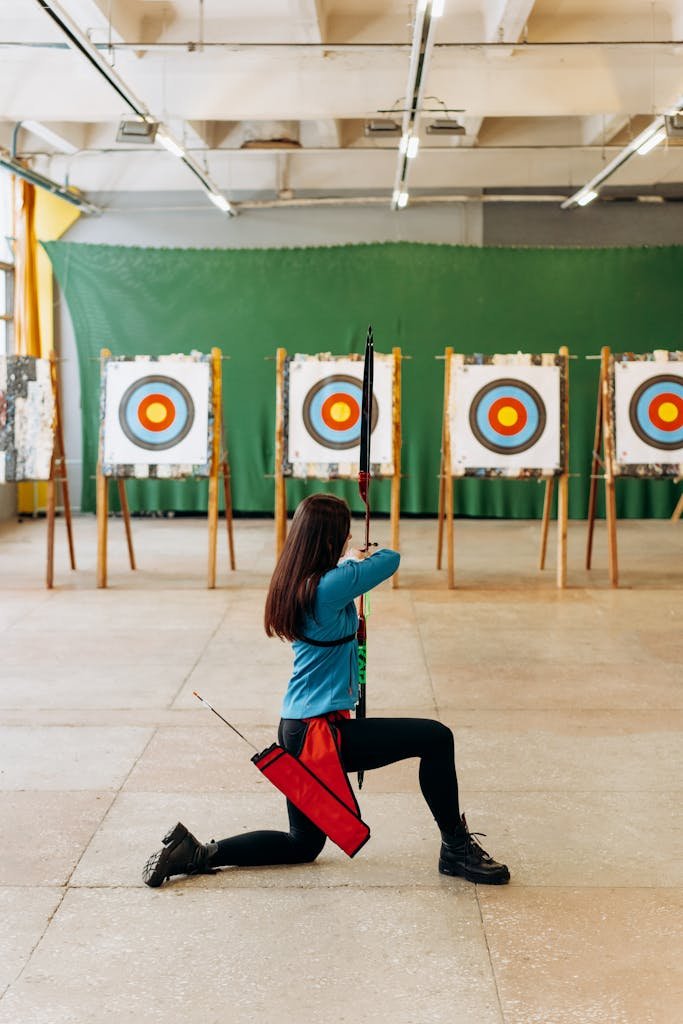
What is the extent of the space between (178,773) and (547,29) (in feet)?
17.6

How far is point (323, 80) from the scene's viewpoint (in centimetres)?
713

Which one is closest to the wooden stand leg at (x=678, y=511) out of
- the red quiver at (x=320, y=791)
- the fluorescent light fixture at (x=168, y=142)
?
the fluorescent light fixture at (x=168, y=142)

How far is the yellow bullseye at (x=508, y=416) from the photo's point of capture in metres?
6.06

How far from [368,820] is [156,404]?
3.82 metres

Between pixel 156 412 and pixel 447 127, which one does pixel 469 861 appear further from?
pixel 447 127

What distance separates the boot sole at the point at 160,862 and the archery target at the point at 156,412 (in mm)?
3842

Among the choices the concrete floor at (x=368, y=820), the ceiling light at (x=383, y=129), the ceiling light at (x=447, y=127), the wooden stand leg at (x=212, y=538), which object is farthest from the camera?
the ceiling light at (x=383, y=129)

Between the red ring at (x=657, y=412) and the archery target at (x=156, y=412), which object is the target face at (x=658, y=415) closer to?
the red ring at (x=657, y=412)

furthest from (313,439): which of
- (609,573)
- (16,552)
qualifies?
(16,552)

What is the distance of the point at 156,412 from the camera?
6.09 metres

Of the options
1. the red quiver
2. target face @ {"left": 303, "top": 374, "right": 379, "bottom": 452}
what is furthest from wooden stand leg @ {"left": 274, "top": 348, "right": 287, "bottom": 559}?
the red quiver

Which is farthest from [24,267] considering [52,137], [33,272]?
[52,137]

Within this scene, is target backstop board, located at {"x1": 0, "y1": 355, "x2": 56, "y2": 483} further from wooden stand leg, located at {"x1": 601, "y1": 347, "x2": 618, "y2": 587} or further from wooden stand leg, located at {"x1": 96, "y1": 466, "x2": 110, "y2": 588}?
wooden stand leg, located at {"x1": 601, "y1": 347, "x2": 618, "y2": 587}

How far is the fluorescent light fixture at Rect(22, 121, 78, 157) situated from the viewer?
A: 8.05 meters
